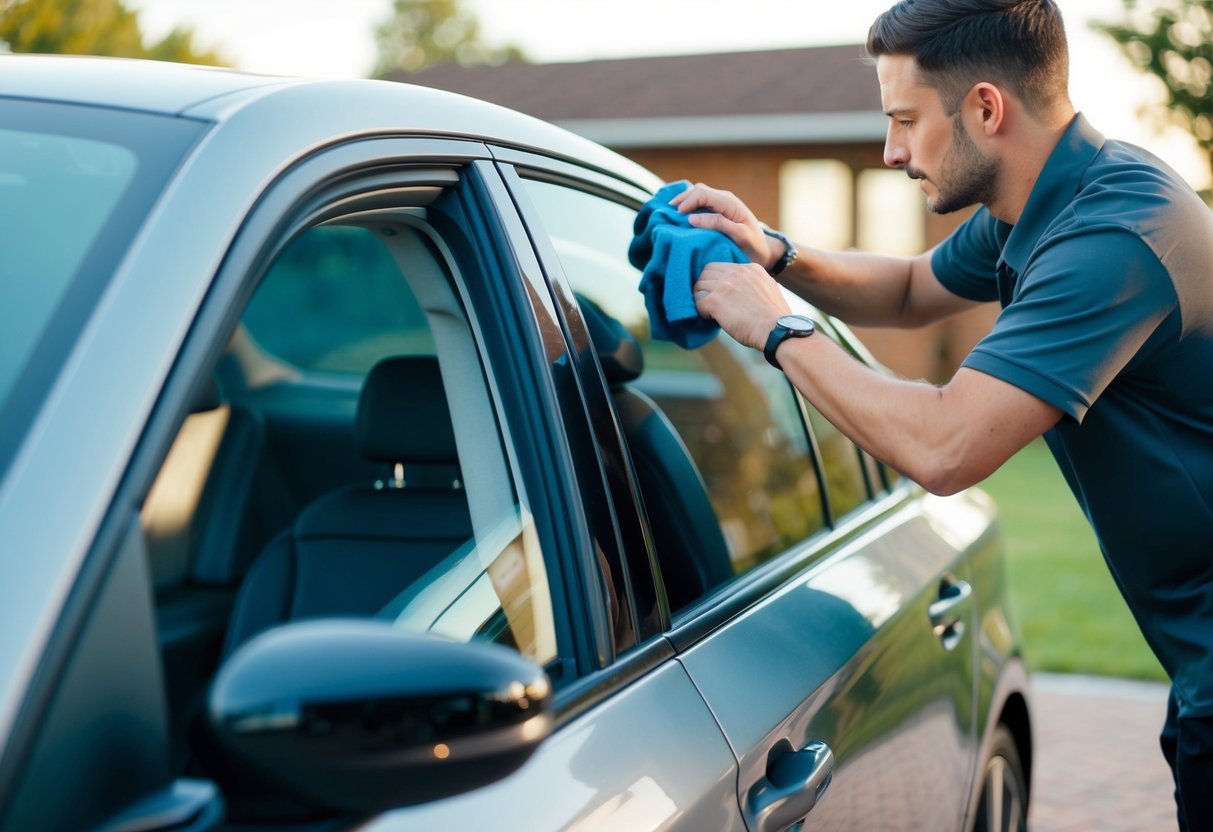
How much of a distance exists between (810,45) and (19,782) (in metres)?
19.4

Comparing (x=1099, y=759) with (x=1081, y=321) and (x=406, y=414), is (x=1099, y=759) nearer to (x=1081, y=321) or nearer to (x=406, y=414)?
(x=1081, y=321)

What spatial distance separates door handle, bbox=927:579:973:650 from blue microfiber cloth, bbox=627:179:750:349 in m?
0.75

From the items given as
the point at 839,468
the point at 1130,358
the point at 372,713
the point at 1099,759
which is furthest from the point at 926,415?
the point at 1099,759

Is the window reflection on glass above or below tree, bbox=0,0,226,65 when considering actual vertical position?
below

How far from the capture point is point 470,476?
1.80 m

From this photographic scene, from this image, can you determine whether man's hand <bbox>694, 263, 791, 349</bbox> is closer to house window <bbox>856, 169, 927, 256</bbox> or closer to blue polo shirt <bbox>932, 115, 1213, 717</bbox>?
blue polo shirt <bbox>932, 115, 1213, 717</bbox>

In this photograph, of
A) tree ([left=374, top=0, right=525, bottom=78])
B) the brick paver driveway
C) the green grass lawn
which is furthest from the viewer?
tree ([left=374, top=0, right=525, bottom=78])

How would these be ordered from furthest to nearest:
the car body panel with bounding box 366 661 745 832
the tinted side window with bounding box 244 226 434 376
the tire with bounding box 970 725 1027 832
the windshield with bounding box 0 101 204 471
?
the tinted side window with bounding box 244 226 434 376
the tire with bounding box 970 725 1027 832
the car body panel with bounding box 366 661 745 832
the windshield with bounding box 0 101 204 471

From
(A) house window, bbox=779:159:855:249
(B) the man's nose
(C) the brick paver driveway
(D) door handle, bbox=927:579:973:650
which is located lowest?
(C) the brick paver driveway

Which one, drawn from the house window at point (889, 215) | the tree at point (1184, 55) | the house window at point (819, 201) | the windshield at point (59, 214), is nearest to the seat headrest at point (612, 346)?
the windshield at point (59, 214)

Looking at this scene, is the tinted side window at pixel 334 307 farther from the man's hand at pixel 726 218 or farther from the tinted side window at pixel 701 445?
the man's hand at pixel 726 218

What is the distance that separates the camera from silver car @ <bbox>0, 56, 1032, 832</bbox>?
3.37ft

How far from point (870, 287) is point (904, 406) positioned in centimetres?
104

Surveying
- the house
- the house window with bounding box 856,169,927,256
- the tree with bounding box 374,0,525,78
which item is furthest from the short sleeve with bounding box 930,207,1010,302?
the tree with bounding box 374,0,525,78
